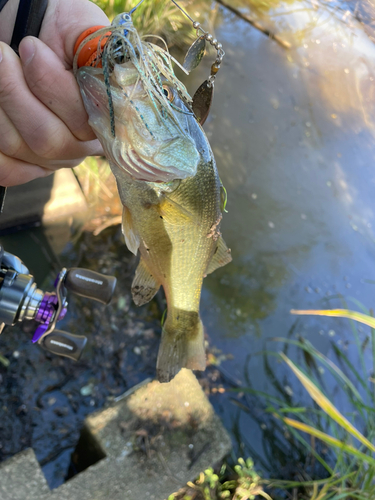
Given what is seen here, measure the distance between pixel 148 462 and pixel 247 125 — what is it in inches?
148

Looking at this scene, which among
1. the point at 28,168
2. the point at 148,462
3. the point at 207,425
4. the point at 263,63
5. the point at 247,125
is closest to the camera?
the point at 28,168

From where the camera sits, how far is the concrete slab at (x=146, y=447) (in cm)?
176

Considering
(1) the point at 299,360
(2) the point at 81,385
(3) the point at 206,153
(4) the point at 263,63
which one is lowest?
(2) the point at 81,385

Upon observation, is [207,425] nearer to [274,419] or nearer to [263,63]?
[274,419]

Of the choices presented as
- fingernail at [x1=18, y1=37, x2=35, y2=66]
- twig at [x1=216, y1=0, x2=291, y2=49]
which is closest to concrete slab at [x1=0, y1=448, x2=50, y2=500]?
fingernail at [x1=18, y1=37, x2=35, y2=66]

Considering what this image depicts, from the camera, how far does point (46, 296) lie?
126cm

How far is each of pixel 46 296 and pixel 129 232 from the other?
0.38 m

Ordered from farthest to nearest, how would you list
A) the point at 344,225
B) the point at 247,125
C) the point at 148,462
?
the point at 247,125
the point at 344,225
the point at 148,462

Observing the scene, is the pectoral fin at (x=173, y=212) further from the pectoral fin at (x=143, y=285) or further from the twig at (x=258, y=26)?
the twig at (x=258, y=26)

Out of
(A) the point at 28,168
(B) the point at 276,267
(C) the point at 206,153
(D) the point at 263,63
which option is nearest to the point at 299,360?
(B) the point at 276,267

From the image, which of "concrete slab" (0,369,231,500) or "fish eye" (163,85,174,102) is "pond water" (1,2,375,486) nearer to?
"concrete slab" (0,369,231,500)

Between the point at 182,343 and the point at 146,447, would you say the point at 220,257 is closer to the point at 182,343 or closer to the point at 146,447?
the point at 182,343

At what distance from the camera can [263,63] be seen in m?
5.12

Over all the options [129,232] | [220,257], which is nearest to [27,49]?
[129,232]
